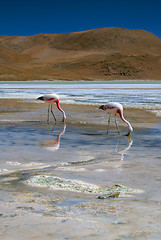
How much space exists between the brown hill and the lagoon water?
11518 cm

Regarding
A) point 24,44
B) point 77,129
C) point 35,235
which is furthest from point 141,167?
point 24,44

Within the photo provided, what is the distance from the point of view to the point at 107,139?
9.88 meters

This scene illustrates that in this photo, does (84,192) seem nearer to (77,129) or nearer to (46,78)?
(77,129)

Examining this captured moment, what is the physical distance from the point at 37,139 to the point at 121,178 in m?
4.20

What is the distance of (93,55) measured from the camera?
163m

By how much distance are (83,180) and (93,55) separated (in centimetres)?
15960

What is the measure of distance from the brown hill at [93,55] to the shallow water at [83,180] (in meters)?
115

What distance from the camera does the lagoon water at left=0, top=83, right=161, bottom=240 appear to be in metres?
3.82

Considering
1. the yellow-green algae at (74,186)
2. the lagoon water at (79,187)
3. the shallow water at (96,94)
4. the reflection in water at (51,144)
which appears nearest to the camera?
the lagoon water at (79,187)

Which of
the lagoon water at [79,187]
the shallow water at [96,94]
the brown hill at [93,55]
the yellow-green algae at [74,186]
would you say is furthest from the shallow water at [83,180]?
the brown hill at [93,55]

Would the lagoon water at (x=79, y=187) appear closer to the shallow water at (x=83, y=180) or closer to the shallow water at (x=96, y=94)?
the shallow water at (x=83, y=180)

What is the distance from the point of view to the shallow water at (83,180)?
151 inches

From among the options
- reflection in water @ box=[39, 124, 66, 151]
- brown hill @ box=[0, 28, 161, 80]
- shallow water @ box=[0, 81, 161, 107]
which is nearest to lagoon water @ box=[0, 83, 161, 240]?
reflection in water @ box=[39, 124, 66, 151]

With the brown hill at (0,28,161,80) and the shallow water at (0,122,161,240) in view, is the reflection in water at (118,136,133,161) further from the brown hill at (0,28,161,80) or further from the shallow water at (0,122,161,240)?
the brown hill at (0,28,161,80)
